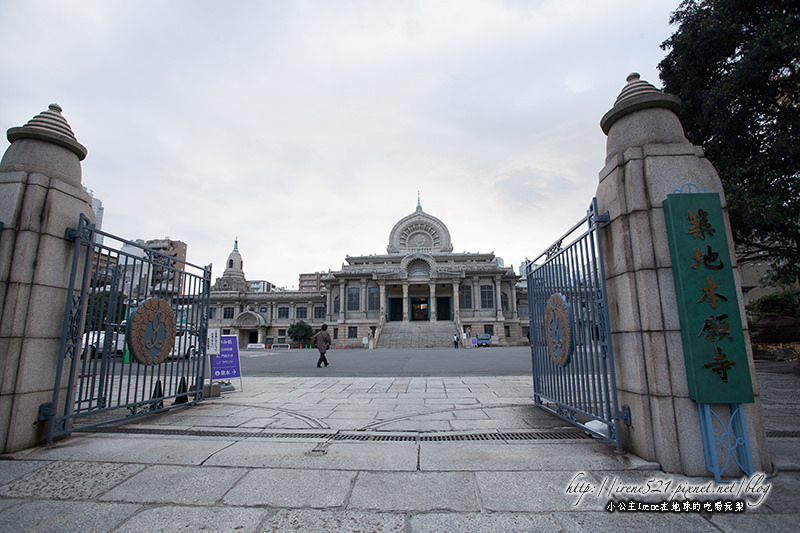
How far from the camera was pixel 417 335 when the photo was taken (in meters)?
39.0

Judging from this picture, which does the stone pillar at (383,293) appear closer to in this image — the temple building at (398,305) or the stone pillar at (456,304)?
the temple building at (398,305)

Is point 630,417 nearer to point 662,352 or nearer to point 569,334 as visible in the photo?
point 662,352

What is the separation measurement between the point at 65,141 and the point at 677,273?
719 centimetres

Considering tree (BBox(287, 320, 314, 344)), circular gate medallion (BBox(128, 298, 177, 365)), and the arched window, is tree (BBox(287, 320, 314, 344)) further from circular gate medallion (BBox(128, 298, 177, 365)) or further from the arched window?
circular gate medallion (BBox(128, 298, 177, 365))

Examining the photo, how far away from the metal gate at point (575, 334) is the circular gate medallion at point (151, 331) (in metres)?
5.81

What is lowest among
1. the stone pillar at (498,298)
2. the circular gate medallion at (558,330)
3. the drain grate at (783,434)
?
the drain grate at (783,434)

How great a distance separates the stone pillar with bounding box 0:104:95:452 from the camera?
4312 millimetres

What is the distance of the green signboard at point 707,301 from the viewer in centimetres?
345

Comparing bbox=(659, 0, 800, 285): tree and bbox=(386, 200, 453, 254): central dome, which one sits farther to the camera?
bbox=(386, 200, 453, 254): central dome

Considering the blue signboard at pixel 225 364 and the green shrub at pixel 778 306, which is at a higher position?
the green shrub at pixel 778 306

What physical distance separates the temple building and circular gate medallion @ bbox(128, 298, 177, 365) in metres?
32.3

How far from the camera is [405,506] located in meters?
2.88

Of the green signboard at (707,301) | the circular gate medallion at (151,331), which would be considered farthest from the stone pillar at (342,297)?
the green signboard at (707,301)

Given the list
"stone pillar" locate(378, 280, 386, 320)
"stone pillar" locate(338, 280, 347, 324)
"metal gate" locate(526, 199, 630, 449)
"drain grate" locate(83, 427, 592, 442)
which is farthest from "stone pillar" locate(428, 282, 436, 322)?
"drain grate" locate(83, 427, 592, 442)
